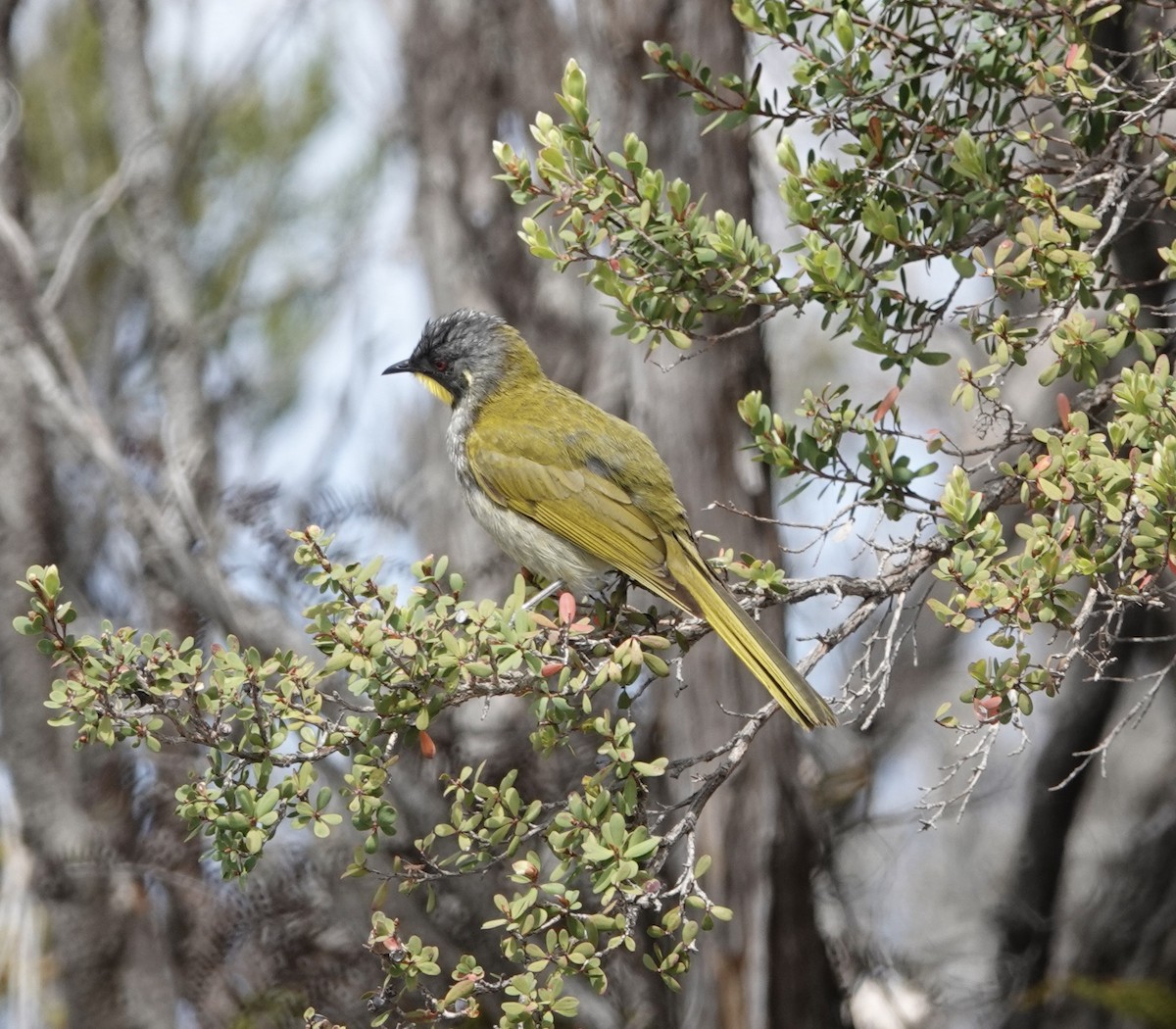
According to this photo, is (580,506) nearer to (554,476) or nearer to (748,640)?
(554,476)

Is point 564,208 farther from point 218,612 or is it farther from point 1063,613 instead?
point 218,612

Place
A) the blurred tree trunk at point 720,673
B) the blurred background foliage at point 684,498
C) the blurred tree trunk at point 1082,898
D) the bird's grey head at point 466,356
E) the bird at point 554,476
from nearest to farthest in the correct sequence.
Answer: the blurred background foliage at point 684,498 → the bird at point 554,476 → the bird's grey head at point 466,356 → the blurred tree trunk at point 720,673 → the blurred tree trunk at point 1082,898

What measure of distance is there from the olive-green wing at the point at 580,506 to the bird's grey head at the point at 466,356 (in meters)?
0.34

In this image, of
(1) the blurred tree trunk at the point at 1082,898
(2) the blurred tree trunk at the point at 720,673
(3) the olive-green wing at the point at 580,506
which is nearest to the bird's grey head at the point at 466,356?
(3) the olive-green wing at the point at 580,506

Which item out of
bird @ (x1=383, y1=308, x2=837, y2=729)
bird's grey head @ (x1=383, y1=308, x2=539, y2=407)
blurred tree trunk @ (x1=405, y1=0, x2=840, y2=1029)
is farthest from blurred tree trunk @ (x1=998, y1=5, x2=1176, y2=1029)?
bird's grey head @ (x1=383, y1=308, x2=539, y2=407)

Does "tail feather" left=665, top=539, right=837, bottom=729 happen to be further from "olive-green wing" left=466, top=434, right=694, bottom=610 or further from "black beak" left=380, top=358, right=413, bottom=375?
"black beak" left=380, top=358, right=413, bottom=375

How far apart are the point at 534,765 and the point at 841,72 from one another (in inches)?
136

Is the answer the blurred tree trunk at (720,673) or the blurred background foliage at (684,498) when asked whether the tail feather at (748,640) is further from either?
the blurred tree trunk at (720,673)

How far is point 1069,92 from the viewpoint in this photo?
302 centimetres

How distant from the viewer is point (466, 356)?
5.03m

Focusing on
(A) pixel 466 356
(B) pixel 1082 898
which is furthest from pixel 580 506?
(B) pixel 1082 898

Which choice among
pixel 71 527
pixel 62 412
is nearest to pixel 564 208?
pixel 62 412

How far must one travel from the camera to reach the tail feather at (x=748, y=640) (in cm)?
329

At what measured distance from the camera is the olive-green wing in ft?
13.2
